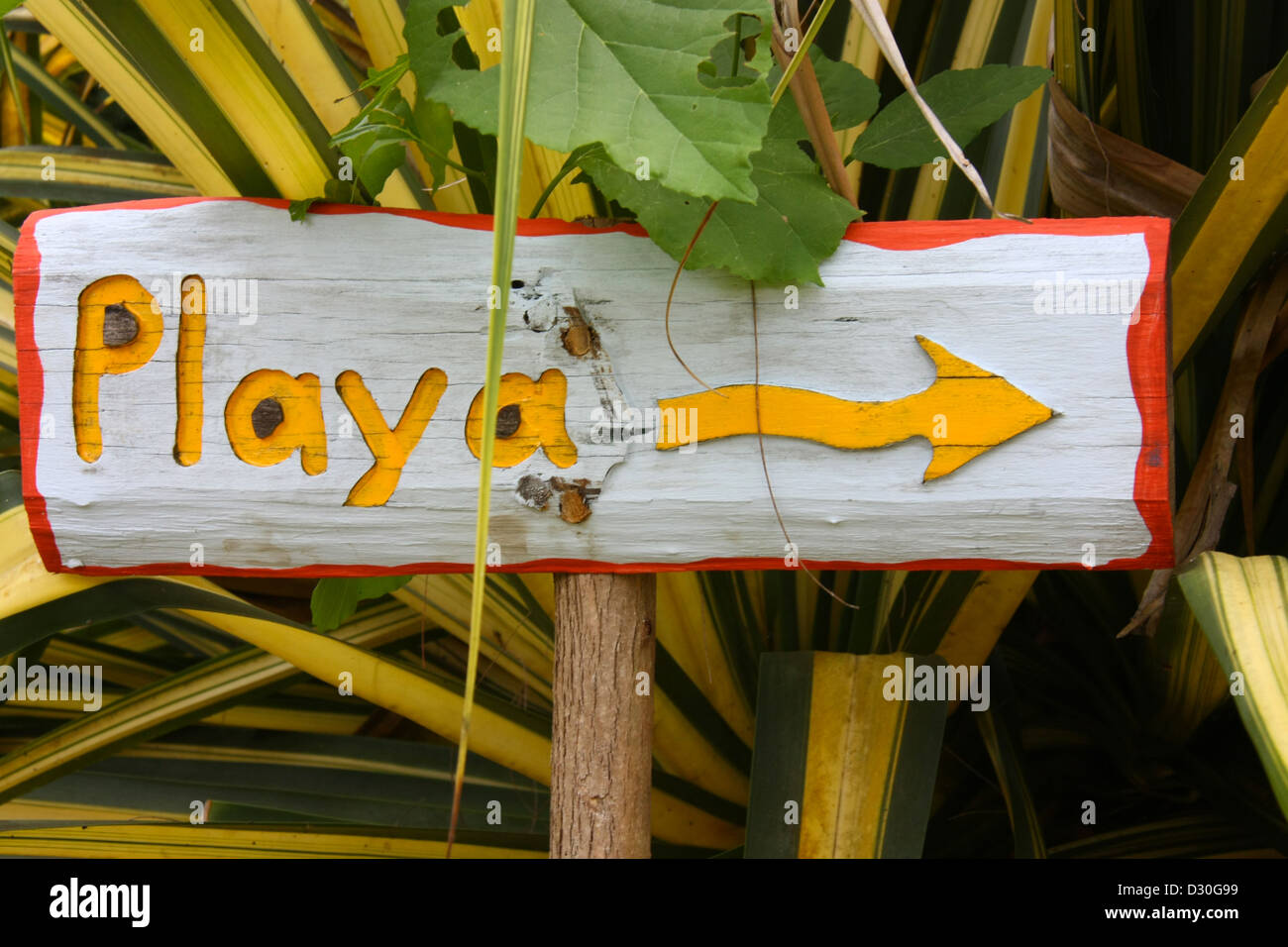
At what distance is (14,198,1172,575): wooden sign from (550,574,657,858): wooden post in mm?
25

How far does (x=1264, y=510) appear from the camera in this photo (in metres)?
0.75

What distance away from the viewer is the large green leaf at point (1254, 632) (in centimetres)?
37

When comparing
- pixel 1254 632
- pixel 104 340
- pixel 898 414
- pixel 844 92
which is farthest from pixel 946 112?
pixel 104 340

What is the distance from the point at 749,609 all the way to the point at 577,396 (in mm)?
383

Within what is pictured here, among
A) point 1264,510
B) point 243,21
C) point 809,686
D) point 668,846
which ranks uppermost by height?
point 243,21

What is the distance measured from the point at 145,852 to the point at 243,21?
50 cm

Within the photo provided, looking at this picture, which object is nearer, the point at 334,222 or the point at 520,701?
the point at 334,222

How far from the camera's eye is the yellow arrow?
41cm

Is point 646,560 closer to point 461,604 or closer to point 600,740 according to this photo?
point 600,740

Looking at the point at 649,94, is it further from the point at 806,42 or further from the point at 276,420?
the point at 276,420

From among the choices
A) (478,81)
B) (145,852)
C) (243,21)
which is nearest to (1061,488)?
(478,81)

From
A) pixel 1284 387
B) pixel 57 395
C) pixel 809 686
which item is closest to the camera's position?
pixel 57 395

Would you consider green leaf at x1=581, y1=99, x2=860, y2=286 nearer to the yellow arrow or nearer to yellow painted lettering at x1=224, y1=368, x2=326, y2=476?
the yellow arrow

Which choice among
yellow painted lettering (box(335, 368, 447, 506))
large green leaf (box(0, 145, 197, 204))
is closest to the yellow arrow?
yellow painted lettering (box(335, 368, 447, 506))
